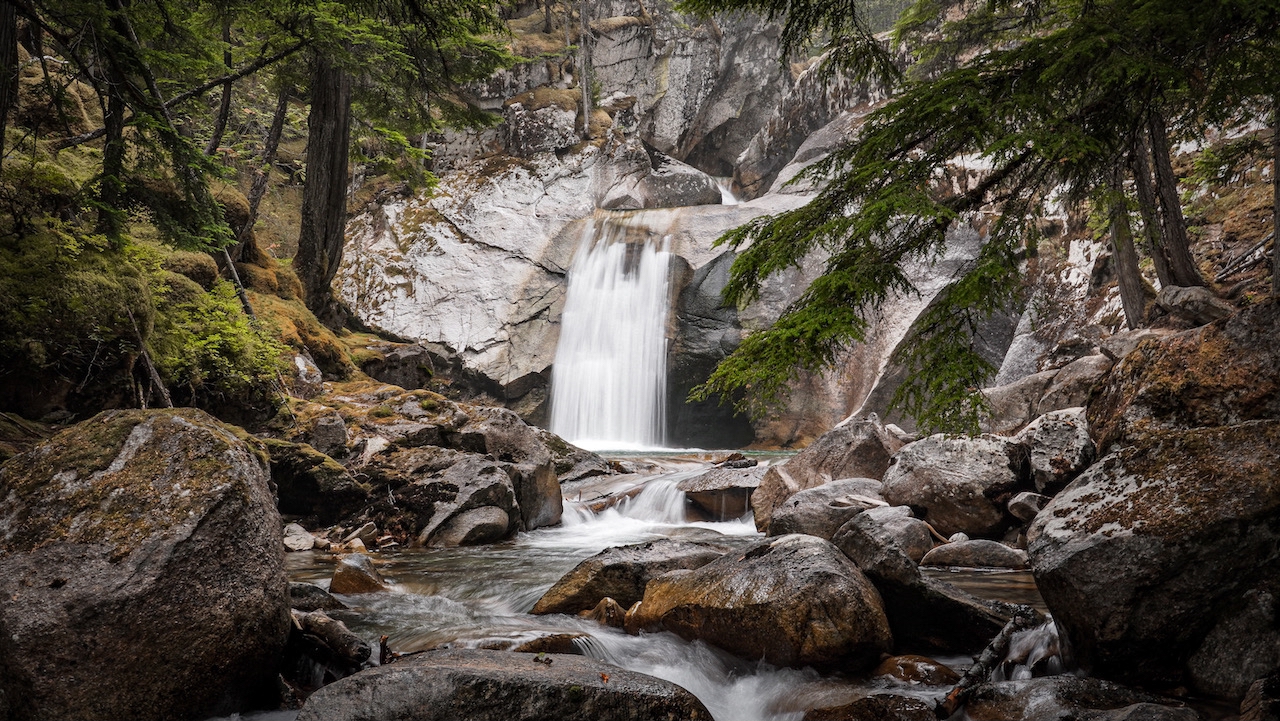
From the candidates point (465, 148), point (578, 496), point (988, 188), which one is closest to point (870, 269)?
point (988, 188)

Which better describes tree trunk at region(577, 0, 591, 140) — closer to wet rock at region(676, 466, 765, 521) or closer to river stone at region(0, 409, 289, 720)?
wet rock at region(676, 466, 765, 521)

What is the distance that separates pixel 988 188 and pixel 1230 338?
2.57 m

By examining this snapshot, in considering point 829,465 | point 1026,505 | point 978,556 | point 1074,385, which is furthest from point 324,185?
point 1074,385

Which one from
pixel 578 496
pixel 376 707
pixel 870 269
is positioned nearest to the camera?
pixel 376 707

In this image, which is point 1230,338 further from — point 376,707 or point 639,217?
point 639,217

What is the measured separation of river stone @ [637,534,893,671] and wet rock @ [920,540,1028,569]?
295 cm

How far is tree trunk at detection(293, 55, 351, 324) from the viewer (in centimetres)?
1355

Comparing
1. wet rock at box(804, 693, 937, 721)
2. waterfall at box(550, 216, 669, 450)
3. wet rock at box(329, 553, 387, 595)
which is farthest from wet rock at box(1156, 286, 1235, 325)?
waterfall at box(550, 216, 669, 450)

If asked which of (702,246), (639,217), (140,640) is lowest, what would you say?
(140,640)

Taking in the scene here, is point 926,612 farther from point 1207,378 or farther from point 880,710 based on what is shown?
point 1207,378

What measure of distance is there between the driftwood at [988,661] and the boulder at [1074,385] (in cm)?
687

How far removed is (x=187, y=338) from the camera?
7758mm

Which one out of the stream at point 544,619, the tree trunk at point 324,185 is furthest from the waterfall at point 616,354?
the stream at point 544,619

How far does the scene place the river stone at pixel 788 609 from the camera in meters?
4.39
